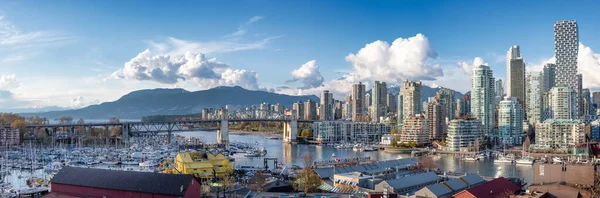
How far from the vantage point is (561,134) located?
1315 inches

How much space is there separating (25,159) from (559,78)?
58671 millimetres

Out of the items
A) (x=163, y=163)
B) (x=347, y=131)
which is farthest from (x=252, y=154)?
(x=347, y=131)

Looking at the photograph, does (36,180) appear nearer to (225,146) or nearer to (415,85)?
(225,146)

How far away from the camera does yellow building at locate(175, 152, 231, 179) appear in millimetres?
16406

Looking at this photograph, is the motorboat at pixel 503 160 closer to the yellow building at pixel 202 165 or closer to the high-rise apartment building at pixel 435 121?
the high-rise apartment building at pixel 435 121

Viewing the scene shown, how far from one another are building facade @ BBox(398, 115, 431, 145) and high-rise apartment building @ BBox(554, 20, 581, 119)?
30.9 m

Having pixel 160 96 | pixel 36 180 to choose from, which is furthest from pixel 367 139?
pixel 160 96

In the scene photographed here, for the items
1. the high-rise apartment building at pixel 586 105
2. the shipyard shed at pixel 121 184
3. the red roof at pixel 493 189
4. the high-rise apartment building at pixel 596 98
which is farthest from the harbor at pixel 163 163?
the high-rise apartment building at pixel 596 98

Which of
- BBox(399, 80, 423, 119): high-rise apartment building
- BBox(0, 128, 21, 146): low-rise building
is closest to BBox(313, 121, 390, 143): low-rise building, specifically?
BBox(399, 80, 423, 119): high-rise apartment building

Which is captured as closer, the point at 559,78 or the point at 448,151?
the point at 448,151

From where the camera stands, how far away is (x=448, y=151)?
3297cm

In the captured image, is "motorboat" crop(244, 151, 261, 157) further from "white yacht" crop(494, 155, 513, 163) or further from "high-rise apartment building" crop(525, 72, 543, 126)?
"high-rise apartment building" crop(525, 72, 543, 126)

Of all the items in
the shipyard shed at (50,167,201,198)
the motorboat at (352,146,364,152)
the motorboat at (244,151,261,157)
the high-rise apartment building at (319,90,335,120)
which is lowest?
the motorboat at (352,146,364,152)

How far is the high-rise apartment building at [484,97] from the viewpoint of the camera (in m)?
44.4
